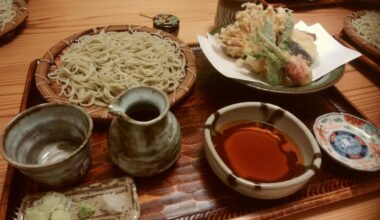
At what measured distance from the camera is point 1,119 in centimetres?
Answer: 161

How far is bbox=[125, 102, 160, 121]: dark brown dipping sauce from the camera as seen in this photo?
1.22 meters

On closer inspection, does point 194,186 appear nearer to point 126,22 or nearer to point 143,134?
point 143,134

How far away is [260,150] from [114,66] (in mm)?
946

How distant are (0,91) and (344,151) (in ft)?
6.20

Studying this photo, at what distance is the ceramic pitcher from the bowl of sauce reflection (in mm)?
183

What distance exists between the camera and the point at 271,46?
1.70 m

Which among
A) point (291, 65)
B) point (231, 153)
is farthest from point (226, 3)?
point (231, 153)

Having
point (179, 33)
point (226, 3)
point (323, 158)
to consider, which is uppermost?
point (226, 3)

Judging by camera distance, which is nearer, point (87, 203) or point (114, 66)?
point (87, 203)

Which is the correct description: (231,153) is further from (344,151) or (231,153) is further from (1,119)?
(1,119)

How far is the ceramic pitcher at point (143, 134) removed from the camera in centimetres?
114

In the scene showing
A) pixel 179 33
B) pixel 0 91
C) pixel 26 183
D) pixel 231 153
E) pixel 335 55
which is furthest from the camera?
pixel 179 33

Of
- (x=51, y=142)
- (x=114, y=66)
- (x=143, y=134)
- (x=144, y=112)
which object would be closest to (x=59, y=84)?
(x=114, y=66)

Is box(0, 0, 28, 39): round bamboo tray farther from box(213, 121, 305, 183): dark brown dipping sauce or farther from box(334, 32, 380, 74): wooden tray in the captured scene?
box(334, 32, 380, 74): wooden tray
